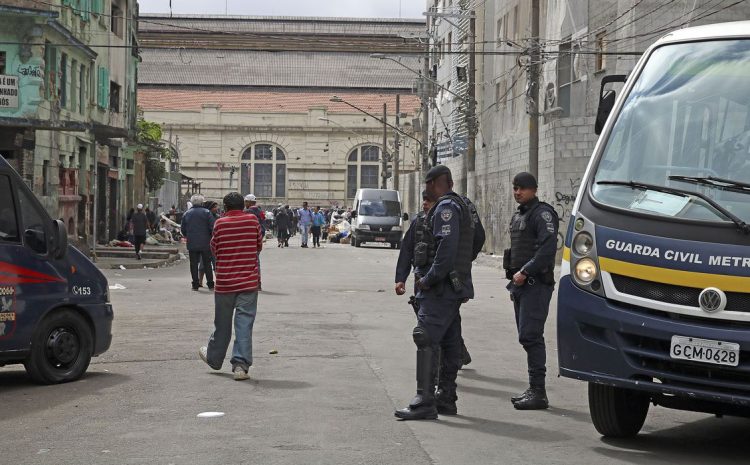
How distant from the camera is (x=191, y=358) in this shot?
43.2ft

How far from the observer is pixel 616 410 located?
8312 millimetres

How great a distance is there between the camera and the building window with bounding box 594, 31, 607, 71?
111 feet

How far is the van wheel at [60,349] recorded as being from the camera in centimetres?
1118

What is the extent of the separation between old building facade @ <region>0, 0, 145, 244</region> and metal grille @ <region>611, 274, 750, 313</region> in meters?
22.1

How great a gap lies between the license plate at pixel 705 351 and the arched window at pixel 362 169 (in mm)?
95618

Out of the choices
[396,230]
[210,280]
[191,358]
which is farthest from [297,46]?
[191,358]

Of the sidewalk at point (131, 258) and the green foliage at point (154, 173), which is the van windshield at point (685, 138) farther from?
the green foliage at point (154, 173)

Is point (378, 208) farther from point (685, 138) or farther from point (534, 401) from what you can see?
point (685, 138)

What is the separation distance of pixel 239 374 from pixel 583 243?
173 inches

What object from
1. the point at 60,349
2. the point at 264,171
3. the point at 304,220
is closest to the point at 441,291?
the point at 60,349

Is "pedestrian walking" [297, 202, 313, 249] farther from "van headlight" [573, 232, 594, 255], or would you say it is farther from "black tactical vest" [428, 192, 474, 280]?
"van headlight" [573, 232, 594, 255]

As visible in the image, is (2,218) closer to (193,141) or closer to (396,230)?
(396,230)

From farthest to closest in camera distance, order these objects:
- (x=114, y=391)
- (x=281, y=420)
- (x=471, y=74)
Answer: (x=471, y=74)
(x=114, y=391)
(x=281, y=420)

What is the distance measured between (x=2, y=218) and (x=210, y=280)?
13257mm
